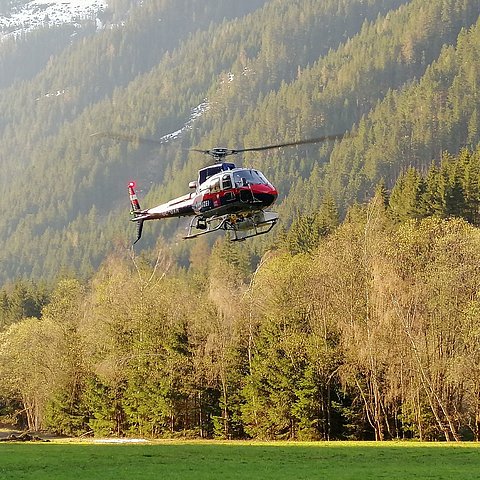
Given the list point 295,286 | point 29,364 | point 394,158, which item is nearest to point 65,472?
point 295,286

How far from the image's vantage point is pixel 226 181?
3644cm

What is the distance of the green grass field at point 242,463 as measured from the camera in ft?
97.1

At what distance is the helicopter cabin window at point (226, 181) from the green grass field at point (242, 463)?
1181cm

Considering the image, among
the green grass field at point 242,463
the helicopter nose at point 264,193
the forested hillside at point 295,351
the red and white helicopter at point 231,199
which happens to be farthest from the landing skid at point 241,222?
the forested hillside at point 295,351

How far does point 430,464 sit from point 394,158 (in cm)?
16021

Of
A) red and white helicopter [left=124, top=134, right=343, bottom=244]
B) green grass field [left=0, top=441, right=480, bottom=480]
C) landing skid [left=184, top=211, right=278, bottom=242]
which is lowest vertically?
green grass field [left=0, top=441, right=480, bottom=480]

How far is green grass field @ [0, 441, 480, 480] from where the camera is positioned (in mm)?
29594

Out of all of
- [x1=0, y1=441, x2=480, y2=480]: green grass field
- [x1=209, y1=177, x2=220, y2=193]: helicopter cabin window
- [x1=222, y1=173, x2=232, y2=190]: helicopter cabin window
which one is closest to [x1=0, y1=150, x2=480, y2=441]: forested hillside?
[x1=0, y1=441, x2=480, y2=480]: green grass field

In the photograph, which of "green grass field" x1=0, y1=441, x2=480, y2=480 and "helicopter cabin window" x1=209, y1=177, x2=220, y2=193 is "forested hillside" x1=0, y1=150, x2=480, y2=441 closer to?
"green grass field" x1=0, y1=441, x2=480, y2=480

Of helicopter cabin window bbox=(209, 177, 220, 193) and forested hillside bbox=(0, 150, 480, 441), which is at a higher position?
helicopter cabin window bbox=(209, 177, 220, 193)

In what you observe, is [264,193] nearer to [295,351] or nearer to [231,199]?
[231,199]

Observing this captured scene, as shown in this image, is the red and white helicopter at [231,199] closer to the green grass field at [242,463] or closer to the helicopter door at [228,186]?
the helicopter door at [228,186]

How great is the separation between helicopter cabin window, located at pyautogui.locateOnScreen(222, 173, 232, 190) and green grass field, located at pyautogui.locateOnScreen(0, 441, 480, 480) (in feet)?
38.8

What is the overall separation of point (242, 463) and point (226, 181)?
12.1 meters
